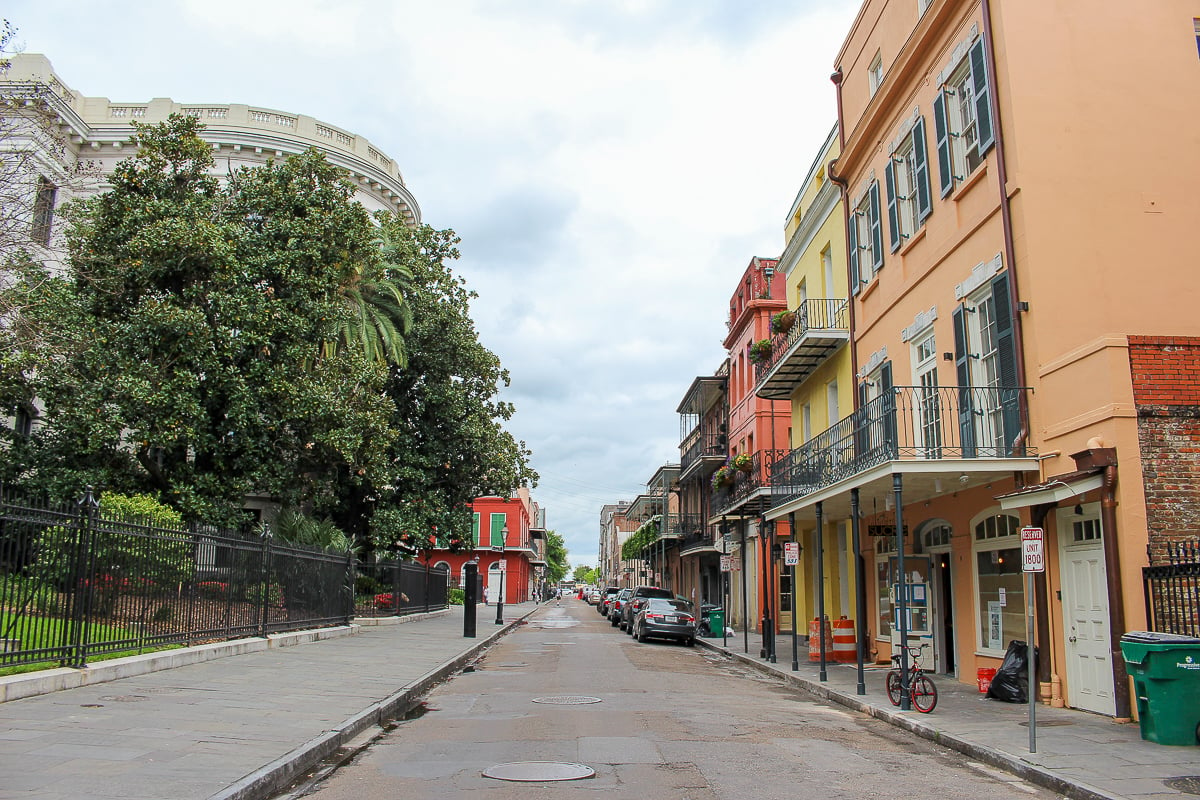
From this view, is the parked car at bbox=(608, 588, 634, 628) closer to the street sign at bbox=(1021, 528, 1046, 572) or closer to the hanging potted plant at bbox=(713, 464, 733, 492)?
the hanging potted plant at bbox=(713, 464, 733, 492)

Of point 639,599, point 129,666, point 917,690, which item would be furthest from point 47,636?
point 639,599

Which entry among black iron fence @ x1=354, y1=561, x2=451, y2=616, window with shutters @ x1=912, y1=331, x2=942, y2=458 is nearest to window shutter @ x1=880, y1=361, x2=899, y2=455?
window with shutters @ x1=912, y1=331, x2=942, y2=458

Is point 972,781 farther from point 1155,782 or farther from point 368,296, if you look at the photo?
point 368,296

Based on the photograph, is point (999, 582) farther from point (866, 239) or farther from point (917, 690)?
point (866, 239)

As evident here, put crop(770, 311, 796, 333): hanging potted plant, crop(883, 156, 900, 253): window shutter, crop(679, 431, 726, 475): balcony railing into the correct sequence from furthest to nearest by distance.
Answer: crop(679, 431, 726, 475): balcony railing → crop(770, 311, 796, 333): hanging potted plant → crop(883, 156, 900, 253): window shutter

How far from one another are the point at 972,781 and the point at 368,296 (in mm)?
25967

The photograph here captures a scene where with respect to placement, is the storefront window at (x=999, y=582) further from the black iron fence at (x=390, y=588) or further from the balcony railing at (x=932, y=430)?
the black iron fence at (x=390, y=588)

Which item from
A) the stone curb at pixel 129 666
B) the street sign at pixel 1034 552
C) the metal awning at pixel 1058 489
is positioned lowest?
the stone curb at pixel 129 666

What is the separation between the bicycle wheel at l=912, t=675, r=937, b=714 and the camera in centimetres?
1138

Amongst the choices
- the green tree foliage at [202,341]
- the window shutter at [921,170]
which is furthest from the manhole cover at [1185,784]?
the green tree foliage at [202,341]

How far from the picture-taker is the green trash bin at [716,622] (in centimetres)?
2943

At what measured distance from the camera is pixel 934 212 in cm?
1552

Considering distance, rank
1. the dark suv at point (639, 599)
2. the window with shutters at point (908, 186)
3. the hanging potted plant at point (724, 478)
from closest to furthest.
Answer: the window with shutters at point (908, 186)
the dark suv at point (639, 599)
the hanging potted plant at point (724, 478)

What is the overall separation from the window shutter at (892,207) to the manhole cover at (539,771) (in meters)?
12.9
